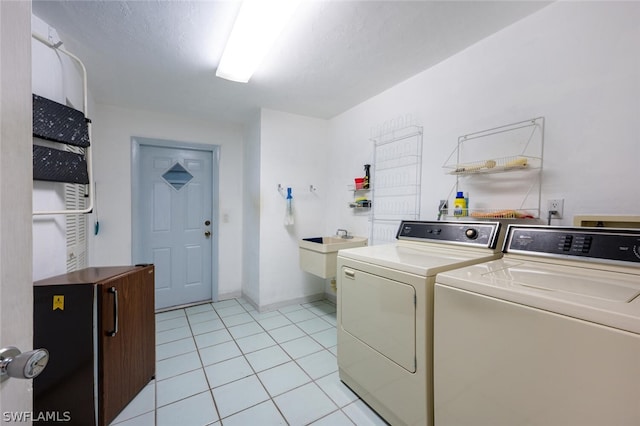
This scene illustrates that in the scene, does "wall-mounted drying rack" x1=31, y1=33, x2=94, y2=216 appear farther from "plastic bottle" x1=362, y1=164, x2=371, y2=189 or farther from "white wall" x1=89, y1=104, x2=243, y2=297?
"plastic bottle" x1=362, y1=164, x2=371, y2=189

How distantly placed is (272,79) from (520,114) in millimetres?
1958

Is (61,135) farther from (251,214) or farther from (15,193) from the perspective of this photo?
(251,214)

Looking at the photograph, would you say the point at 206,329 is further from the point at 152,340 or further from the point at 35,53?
the point at 35,53

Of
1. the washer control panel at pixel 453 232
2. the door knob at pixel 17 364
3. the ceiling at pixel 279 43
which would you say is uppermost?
the ceiling at pixel 279 43

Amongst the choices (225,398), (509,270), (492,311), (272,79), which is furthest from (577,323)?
(272,79)

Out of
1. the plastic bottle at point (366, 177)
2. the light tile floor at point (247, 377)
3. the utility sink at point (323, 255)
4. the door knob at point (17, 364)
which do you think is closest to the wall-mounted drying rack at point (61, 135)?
the door knob at point (17, 364)

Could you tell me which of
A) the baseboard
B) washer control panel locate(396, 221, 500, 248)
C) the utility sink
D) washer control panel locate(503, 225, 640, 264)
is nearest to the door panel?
the baseboard

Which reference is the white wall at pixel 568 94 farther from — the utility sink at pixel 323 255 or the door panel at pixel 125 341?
the door panel at pixel 125 341

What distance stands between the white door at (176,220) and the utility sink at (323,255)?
4.63 ft

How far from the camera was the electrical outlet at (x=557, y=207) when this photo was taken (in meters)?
1.42

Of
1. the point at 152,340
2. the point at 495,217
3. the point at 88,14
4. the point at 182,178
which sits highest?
the point at 88,14

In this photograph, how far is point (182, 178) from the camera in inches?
127

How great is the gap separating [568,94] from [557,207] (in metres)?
0.63

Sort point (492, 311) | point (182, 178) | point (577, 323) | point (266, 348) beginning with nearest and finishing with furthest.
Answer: point (577, 323), point (492, 311), point (266, 348), point (182, 178)
